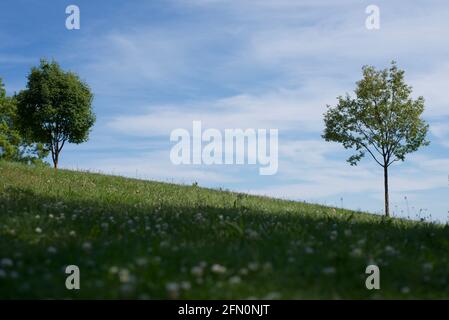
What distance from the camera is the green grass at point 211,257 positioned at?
6.99 metres

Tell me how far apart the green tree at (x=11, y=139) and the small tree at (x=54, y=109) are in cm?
578

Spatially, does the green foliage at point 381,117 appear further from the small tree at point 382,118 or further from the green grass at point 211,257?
the green grass at point 211,257

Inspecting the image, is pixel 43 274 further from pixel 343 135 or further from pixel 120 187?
pixel 343 135

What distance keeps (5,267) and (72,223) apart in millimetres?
3634

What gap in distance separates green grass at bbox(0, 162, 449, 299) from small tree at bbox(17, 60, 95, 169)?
37081 millimetres

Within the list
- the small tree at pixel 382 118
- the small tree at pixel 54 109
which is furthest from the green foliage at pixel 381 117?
the small tree at pixel 54 109

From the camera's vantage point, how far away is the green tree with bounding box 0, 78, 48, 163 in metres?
55.4

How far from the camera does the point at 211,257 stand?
8.16 m

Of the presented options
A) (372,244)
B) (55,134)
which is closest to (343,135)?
(55,134)

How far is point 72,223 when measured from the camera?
11.7m

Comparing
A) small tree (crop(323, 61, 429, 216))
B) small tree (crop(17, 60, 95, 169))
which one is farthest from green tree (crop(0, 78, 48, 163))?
small tree (crop(323, 61, 429, 216))

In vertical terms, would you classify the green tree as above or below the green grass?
above

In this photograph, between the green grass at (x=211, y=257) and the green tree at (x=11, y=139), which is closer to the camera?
the green grass at (x=211, y=257)

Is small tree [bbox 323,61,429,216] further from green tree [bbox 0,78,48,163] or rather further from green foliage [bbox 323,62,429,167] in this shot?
green tree [bbox 0,78,48,163]
